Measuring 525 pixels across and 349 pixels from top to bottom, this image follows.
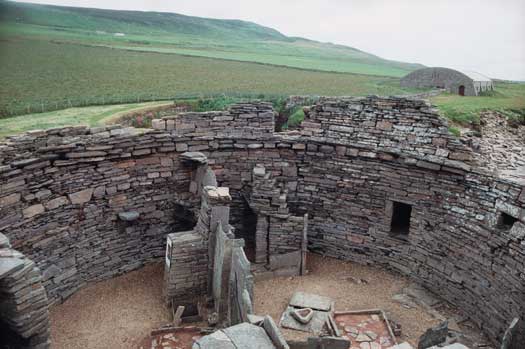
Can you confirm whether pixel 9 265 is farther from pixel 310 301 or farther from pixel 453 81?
pixel 453 81

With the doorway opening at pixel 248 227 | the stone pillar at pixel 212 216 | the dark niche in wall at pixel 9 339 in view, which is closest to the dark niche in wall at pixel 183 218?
the doorway opening at pixel 248 227

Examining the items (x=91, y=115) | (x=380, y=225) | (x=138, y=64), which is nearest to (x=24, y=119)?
(x=91, y=115)

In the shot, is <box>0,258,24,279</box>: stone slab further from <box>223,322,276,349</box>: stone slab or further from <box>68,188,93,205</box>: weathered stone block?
<box>223,322,276,349</box>: stone slab

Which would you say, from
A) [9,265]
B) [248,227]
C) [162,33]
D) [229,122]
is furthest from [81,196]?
[162,33]

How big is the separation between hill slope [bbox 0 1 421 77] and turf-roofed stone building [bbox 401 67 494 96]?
17.0 meters

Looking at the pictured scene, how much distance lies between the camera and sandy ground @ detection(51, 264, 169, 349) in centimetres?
836

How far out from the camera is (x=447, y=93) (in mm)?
18016

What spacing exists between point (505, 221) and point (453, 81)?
11100mm

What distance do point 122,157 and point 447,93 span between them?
14253 mm

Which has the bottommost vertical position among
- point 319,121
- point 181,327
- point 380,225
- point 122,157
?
point 181,327

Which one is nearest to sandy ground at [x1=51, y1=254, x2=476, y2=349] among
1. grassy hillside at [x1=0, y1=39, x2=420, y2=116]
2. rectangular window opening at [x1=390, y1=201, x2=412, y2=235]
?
rectangular window opening at [x1=390, y1=201, x2=412, y2=235]

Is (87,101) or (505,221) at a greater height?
(87,101)

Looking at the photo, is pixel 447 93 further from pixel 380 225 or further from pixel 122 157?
pixel 122 157

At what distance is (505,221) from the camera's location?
868cm
